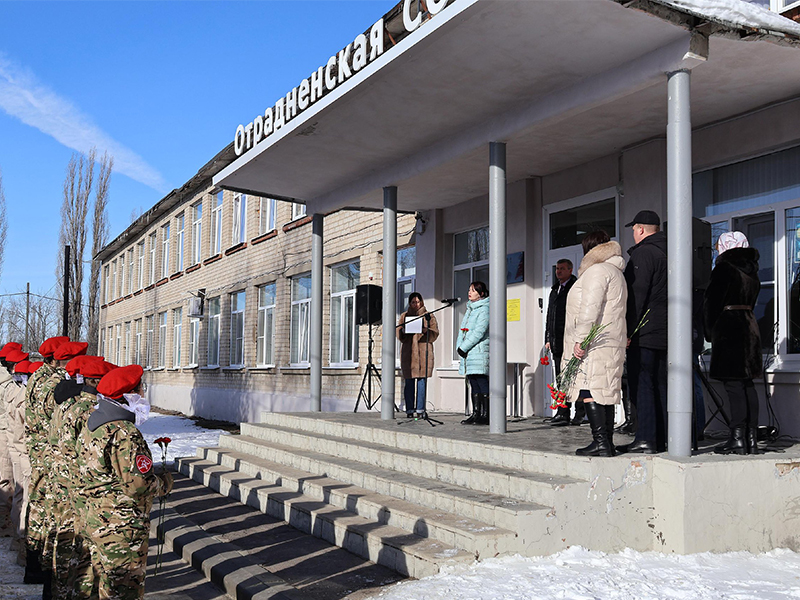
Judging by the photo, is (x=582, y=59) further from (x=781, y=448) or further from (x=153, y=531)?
(x=153, y=531)

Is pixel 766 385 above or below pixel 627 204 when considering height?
below

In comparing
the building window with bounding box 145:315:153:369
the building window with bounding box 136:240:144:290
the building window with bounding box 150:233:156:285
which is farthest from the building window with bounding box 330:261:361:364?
the building window with bounding box 136:240:144:290

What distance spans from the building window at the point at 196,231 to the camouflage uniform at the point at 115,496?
2298 cm

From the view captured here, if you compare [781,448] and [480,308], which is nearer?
[781,448]

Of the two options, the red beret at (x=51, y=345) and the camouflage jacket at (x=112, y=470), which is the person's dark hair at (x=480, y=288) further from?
the camouflage jacket at (x=112, y=470)

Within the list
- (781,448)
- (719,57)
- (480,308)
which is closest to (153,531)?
(480,308)

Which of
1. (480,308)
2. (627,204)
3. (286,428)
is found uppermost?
(627,204)

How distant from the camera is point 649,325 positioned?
21.3 feet

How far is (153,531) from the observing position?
8.02 m

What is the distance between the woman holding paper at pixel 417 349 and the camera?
10477 mm

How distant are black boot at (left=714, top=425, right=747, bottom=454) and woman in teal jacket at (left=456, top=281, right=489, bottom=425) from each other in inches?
136

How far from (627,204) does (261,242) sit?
43.0ft

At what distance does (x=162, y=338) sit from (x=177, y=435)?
14.1m

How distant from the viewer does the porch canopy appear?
6180mm
